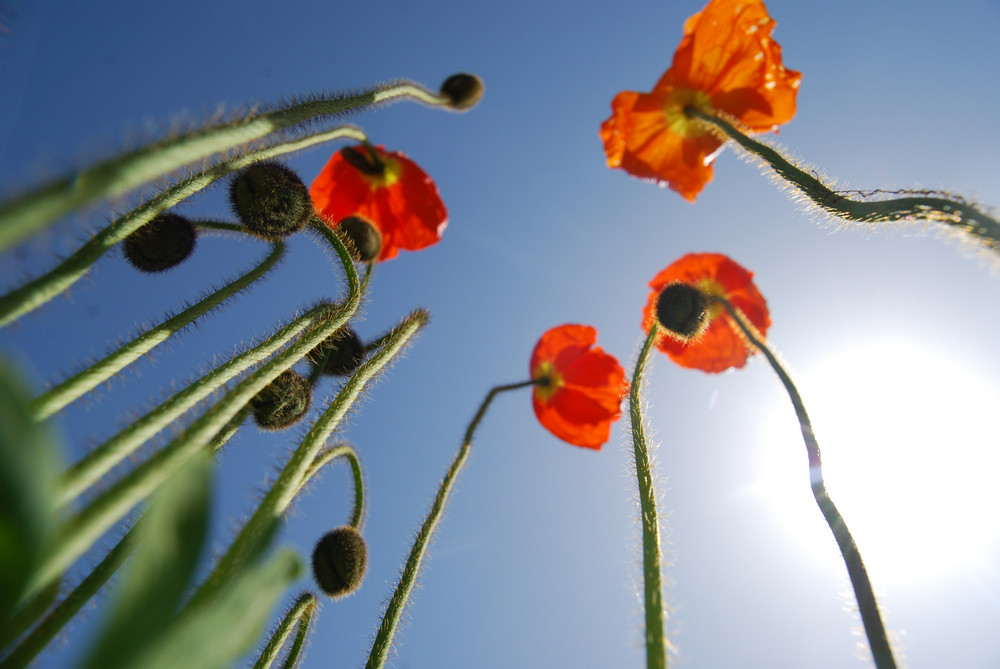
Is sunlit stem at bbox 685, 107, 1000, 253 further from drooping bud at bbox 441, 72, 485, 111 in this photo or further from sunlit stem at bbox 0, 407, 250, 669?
sunlit stem at bbox 0, 407, 250, 669

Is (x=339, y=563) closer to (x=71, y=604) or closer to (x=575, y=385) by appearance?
(x=71, y=604)

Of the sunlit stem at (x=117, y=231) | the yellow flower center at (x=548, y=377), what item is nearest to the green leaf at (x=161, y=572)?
the sunlit stem at (x=117, y=231)

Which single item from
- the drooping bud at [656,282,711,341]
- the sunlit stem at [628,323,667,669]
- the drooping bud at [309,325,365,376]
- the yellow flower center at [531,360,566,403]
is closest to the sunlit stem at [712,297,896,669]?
the sunlit stem at [628,323,667,669]

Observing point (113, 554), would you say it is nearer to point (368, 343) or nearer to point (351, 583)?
point (351, 583)

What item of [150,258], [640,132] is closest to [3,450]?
[150,258]

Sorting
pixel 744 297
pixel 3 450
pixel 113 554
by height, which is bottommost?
pixel 3 450

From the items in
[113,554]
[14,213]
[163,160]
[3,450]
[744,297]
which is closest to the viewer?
[3,450]
